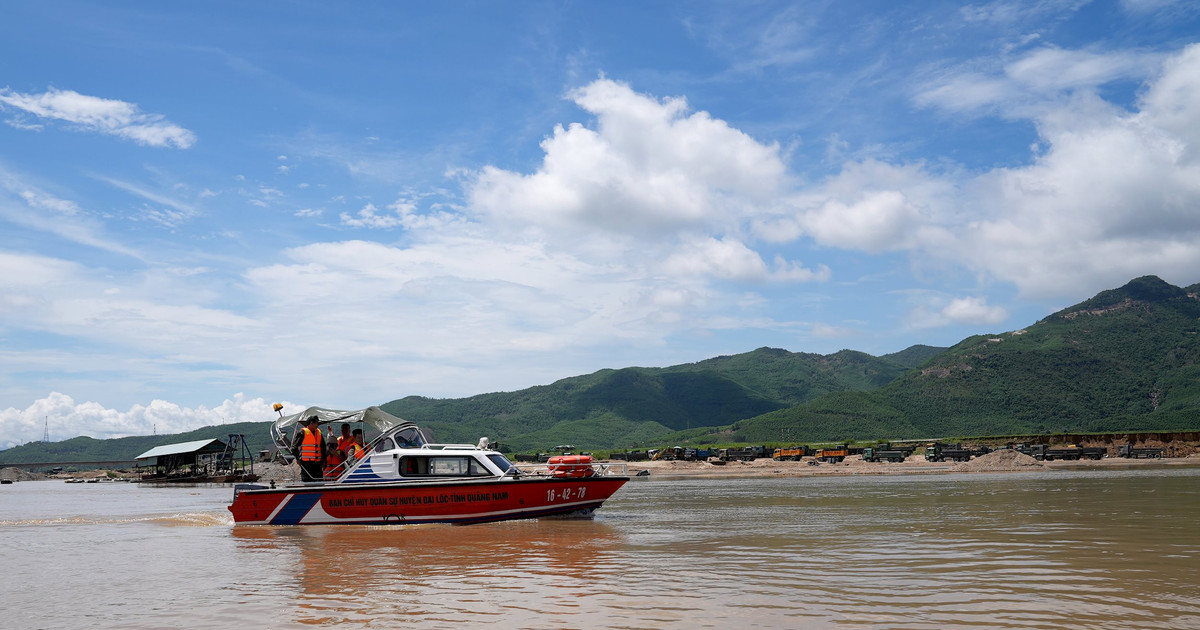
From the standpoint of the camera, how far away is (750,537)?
1555cm

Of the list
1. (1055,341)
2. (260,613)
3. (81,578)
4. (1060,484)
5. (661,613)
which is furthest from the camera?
(1055,341)

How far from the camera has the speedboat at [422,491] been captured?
19016 millimetres

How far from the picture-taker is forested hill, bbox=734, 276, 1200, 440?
11062 centimetres

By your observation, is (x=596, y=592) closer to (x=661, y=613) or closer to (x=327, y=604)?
(x=661, y=613)

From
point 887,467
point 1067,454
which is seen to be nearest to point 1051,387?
point 1067,454

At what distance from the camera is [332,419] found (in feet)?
71.2

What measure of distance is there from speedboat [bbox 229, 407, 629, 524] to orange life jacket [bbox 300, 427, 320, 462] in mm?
627

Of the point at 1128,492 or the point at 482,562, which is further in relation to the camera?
the point at 1128,492

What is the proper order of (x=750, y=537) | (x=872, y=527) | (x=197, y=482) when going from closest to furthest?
1. (x=750, y=537)
2. (x=872, y=527)
3. (x=197, y=482)

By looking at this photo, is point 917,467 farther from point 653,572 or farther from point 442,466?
point 653,572

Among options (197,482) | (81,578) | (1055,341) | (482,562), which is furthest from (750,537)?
(1055,341)

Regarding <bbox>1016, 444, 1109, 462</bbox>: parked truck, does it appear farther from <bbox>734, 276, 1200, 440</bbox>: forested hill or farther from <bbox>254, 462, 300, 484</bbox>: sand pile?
<bbox>734, 276, 1200, 440</bbox>: forested hill

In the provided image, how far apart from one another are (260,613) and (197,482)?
60856mm

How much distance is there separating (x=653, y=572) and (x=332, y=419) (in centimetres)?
1305
